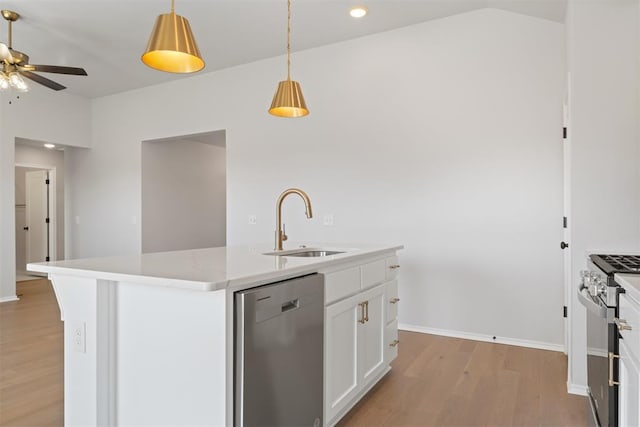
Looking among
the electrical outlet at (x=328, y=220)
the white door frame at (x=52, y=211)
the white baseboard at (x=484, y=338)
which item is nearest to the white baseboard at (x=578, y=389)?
the white baseboard at (x=484, y=338)

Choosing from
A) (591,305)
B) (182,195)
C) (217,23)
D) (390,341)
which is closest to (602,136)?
(591,305)

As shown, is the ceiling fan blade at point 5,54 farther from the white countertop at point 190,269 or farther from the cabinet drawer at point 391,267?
the cabinet drawer at point 391,267

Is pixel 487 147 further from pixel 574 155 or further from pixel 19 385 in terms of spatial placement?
pixel 19 385

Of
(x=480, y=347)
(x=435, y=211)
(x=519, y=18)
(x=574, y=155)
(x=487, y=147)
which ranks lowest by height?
(x=480, y=347)

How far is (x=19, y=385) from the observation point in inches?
101

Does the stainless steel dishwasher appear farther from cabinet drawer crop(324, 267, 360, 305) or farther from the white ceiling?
the white ceiling

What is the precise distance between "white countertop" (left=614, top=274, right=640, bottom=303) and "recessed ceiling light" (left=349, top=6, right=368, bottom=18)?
2.95 metres

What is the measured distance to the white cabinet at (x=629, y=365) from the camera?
3.87ft

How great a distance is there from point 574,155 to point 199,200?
602 centimetres

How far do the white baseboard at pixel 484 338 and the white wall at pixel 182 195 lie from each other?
13.5 feet

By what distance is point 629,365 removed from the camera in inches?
50.1

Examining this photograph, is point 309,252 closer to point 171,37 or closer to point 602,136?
point 171,37

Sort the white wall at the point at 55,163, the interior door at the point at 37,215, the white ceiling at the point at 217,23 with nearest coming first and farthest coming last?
the white ceiling at the point at 217,23 < the white wall at the point at 55,163 < the interior door at the point at 37,215

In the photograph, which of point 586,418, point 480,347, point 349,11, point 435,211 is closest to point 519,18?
point 349,11
